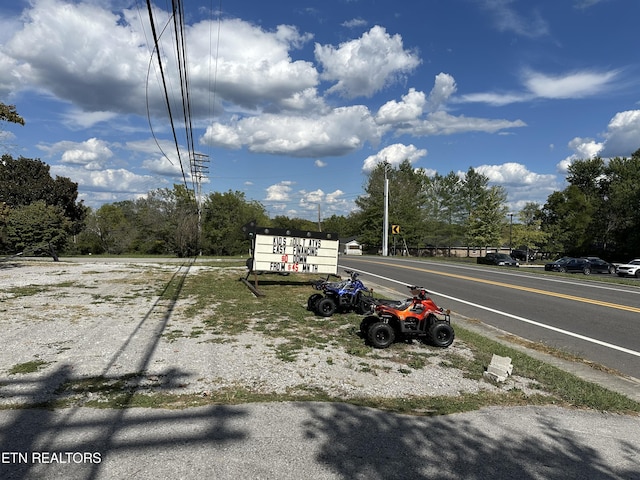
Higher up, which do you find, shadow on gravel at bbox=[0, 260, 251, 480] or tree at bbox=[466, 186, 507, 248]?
tree at bbox=[466, 186, 507, 248]

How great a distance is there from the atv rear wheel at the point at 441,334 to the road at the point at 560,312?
7.92ft

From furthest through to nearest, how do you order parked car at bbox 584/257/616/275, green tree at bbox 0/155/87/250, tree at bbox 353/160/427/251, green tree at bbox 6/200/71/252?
1. tree at bbox 353/160/427/251
2. green tree at bbox 0/155/87/250
3. parked car at bbox 584/257/616/275
4. green tree at bbox 6/200/71/252

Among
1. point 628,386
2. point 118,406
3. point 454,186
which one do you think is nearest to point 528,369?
point 628,386

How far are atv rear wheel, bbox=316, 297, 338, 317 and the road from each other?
13.6ft

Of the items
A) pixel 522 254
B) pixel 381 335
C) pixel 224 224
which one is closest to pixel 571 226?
pixel 522 254

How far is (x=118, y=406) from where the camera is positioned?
4.39 metres

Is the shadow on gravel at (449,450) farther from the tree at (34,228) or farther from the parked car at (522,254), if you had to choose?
the parked car at (522,254)

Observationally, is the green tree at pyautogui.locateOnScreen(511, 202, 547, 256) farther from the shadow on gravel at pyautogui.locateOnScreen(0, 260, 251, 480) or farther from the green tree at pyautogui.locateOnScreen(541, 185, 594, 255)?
the shadow on gravel at pyautogui.locateOnScreen(0, 260, 251, 480)

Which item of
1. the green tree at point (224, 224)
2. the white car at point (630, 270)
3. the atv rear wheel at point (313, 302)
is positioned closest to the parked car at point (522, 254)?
the white car at point (630, 270)

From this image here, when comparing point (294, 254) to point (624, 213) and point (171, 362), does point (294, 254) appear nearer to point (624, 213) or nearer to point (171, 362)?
point (171, 362)

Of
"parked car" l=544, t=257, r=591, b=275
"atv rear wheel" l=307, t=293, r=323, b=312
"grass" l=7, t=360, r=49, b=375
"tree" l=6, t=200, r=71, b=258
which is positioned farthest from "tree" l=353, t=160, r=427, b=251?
"grass" l=7, t=360, r=49, b=375

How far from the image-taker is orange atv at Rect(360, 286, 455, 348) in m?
7.30

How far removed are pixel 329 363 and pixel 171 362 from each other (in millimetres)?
2390

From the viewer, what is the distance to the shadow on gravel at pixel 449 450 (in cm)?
333
